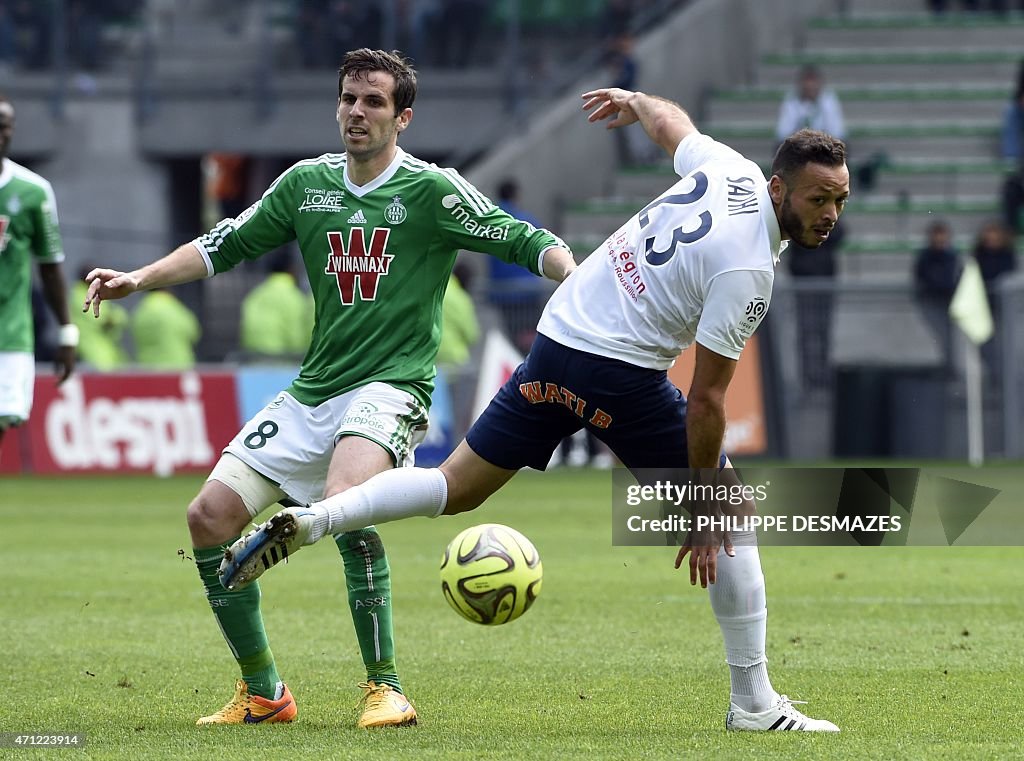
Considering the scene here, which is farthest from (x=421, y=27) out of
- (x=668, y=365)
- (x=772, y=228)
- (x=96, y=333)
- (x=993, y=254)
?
(x=772, y=228)

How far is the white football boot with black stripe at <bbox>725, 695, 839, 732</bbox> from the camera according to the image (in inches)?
241

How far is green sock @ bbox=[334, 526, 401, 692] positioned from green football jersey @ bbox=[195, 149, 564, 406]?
54 centimetres

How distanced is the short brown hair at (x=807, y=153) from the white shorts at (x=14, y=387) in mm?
5618

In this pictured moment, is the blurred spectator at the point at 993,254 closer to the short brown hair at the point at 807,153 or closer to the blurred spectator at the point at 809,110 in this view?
the blurred spectator at the point at 809,110

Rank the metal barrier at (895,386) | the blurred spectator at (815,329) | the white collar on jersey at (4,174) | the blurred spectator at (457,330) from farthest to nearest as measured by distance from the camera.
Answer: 1. the blurred spectator at (815,329)
2. the metal barrier at (895,386)
3. the blurred spectator at (457,330)
4. the white collar on jersey at (4,174)

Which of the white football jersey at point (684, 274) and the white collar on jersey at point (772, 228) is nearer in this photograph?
the white football jersey at point (684, 274)

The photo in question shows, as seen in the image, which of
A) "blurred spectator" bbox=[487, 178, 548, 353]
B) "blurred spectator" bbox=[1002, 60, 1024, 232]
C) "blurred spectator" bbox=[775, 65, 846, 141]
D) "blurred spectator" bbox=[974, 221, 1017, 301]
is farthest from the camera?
"blurred spectator" bbox=[1002, 60, 1024, 232]

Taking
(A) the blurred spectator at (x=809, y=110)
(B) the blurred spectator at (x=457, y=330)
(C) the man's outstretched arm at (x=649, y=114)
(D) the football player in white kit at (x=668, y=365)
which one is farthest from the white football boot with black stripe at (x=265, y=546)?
(A) the blurred spectator at (x=809, y=110)

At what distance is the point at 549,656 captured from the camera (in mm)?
7977

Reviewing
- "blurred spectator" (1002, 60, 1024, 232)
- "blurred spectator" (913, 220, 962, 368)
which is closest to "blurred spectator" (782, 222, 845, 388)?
"blurred spectator" (913, 220, 962, 368)

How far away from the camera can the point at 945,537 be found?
12.9 meters

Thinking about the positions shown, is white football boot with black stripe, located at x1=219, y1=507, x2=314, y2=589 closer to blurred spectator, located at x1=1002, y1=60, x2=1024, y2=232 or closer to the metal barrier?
the metal barrier

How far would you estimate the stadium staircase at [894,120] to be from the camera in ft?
81.0

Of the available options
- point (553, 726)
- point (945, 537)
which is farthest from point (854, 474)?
point (553, 726)
